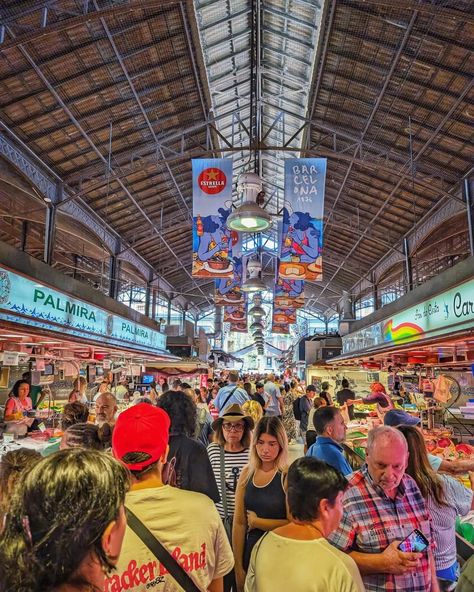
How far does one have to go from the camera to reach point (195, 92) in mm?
11125

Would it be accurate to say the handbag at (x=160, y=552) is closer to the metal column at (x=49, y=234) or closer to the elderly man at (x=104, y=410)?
the elderly man at (x=104, y=410)

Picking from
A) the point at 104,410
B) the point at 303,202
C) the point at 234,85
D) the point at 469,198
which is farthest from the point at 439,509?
the point at 234,85

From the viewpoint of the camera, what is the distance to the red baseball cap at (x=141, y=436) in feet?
5.84

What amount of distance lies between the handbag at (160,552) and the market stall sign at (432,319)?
4558 millimetres

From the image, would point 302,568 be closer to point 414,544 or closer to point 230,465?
point 414,544

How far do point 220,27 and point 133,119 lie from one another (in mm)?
2848

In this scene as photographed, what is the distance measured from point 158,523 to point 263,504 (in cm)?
123

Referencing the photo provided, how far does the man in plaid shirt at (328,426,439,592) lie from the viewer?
218 cm

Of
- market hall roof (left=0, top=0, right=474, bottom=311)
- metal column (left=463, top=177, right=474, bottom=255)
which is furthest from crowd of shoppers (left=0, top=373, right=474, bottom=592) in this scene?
metal column (left=463, top=177, right=474, bottom=255)

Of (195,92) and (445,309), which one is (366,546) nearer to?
(445,309)

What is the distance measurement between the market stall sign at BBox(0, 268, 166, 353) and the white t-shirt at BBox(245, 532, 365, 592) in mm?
4795

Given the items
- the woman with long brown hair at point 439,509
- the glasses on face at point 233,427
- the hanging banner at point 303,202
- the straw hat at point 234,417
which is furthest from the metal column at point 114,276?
the woman with long brown hair at point 439,509

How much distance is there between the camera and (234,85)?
12.2 metres

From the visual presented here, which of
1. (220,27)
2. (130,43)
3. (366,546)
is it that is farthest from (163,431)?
(220,27)
